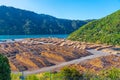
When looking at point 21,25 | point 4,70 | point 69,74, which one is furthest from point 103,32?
point 21,25

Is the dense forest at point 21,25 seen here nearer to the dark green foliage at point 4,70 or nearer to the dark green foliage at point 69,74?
the dark green foliage at point 69,74

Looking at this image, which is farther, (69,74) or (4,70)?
(69,74)

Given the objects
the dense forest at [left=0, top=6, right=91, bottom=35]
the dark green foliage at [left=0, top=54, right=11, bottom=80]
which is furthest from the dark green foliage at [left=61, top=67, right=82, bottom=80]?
the dense forest at [left=0, top=6, right=91, bottom=35]

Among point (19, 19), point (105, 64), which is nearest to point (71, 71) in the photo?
point (105, 64)

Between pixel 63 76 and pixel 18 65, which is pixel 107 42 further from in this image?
pixel 63 76

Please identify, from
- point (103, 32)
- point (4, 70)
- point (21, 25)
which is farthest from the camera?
point (21, 25)

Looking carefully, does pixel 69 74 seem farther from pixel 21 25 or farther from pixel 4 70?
pixel 21 25

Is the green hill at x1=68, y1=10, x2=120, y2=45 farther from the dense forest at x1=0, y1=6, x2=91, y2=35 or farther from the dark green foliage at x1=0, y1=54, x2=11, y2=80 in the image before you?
the dense forest at x1=0, y1=6, x2=91, y2=35

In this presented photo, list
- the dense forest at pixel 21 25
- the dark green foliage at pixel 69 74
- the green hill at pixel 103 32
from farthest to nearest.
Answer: the dense forest at pixel 21 25
the green hill at pixel 103 32
the dark green foliage at pixel 69 74

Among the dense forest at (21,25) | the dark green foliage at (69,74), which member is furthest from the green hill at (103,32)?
the dense forest at (21,25)
